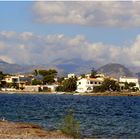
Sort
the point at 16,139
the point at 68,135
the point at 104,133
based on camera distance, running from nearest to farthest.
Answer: the point at 16,139
the point at 68,135
the point at 104,133

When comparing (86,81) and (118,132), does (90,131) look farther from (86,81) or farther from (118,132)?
(86,81)

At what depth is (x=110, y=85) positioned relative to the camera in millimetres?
199125

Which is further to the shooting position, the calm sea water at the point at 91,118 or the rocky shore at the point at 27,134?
the calm sea water at the point at 91,118

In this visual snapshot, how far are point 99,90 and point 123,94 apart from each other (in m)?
8.96

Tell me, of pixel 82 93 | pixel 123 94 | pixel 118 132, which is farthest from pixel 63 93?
pixel 118 132

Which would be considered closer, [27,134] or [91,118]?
[27,134]

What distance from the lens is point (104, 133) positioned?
35.0 metres

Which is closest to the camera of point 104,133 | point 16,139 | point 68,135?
point 16,139

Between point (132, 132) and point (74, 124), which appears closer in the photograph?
point (74, 124)

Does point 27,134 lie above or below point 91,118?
below

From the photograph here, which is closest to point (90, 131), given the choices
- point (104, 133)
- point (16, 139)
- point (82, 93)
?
point (104, 133)

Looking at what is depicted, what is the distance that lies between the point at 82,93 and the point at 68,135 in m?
169

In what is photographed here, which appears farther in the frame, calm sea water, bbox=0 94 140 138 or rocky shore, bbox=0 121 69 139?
calm sea water, bbox=0 94 140 138

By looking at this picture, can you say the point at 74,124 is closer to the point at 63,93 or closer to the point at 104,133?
the point at 104,133
